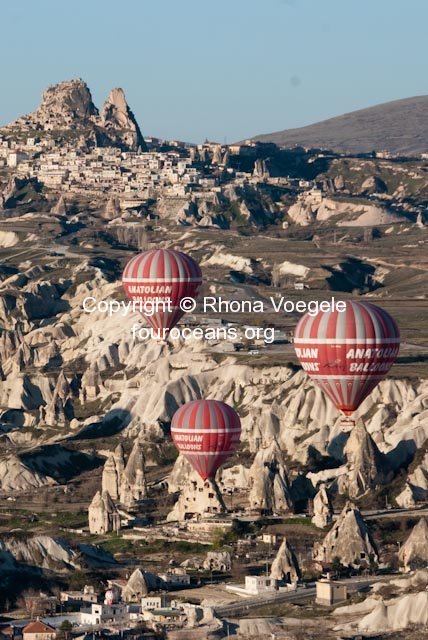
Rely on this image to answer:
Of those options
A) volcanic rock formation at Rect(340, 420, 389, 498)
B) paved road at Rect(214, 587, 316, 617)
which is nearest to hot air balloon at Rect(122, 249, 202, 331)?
volcanic rock formation at Rect(340, 420, 389, 498)

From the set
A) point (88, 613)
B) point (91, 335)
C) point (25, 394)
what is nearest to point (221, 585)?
point (88, 613)

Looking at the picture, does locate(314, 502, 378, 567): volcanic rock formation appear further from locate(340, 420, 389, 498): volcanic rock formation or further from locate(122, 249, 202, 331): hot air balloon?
locate(122, 249, 202, 331): hot air balloon

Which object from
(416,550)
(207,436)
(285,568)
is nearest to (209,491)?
(207,436)

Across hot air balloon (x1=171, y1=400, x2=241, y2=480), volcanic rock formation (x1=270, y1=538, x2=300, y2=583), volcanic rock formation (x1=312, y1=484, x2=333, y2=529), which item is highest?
hot air balloon (x1=171, y1=400, x2=241, y2=480)

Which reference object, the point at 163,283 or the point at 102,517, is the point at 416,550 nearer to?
the point at 102,517

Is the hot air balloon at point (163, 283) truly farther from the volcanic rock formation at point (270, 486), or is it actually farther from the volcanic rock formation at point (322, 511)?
the volcanic rock formation at point (322, 511)

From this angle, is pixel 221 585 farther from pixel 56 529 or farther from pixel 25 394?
pixel 25 394
